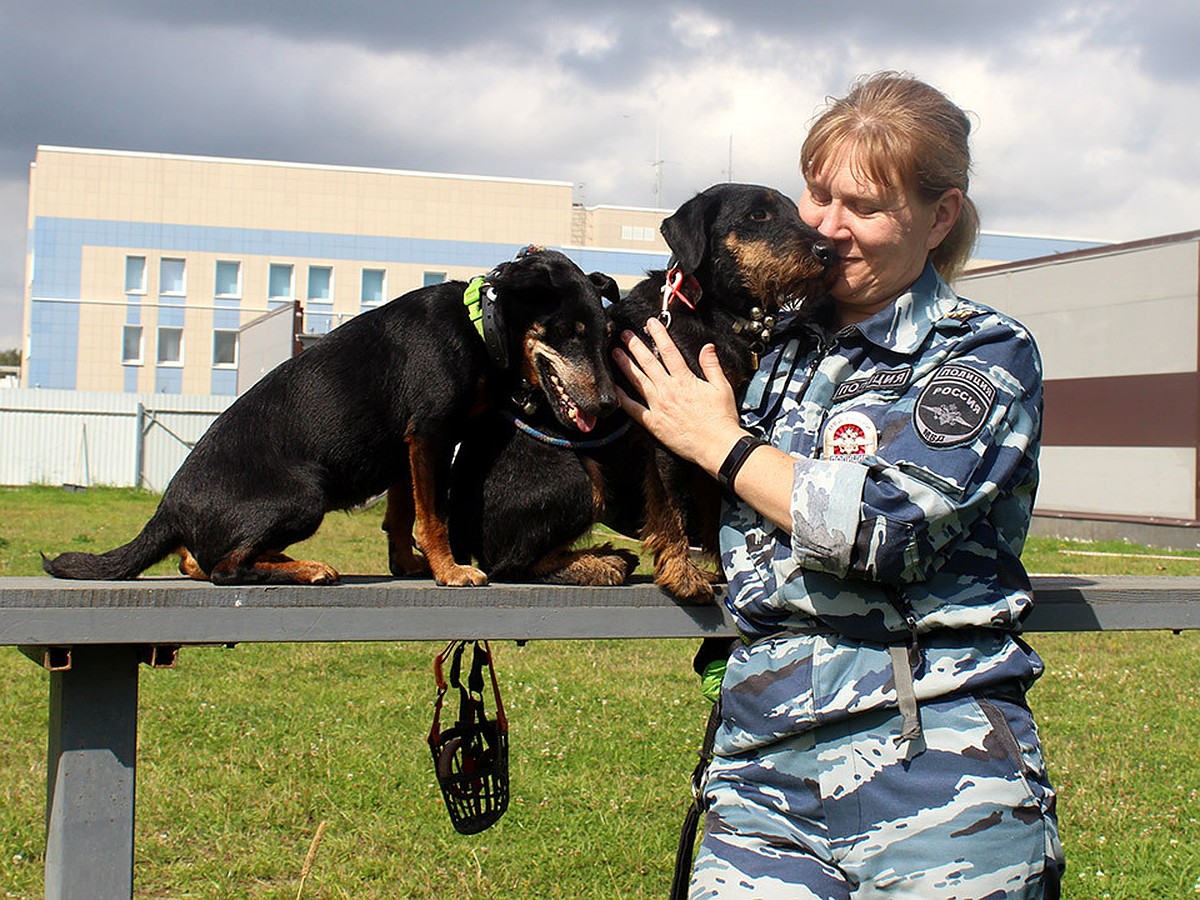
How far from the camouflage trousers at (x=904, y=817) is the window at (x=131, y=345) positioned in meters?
49.1

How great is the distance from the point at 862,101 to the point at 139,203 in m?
49.5

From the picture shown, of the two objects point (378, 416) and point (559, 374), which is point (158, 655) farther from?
point (559, 374)

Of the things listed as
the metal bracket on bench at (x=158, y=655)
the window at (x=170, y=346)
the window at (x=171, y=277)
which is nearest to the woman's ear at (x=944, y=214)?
the metal bracket on bench at (x=158, y=655)

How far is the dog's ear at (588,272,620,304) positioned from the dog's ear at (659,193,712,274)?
22 centimetres

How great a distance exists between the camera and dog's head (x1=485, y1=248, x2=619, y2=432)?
3171 mm

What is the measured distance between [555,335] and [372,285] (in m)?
47.7

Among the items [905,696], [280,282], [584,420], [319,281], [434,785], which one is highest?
[319,281]

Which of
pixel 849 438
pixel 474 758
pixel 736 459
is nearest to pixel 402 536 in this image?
pixel 474 758

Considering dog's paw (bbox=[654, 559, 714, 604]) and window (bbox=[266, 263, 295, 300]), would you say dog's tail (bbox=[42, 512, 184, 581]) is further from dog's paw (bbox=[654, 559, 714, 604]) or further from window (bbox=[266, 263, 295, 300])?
window (bbox=[266, 263, 295, 300])

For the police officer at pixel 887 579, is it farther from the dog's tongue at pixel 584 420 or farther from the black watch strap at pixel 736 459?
the dog's tongue at pixel 584 420

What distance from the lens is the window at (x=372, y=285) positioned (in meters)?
49.0

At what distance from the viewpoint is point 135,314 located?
4719cm

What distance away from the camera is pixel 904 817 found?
87.7 inches

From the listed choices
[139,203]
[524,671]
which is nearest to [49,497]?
[524,671]
